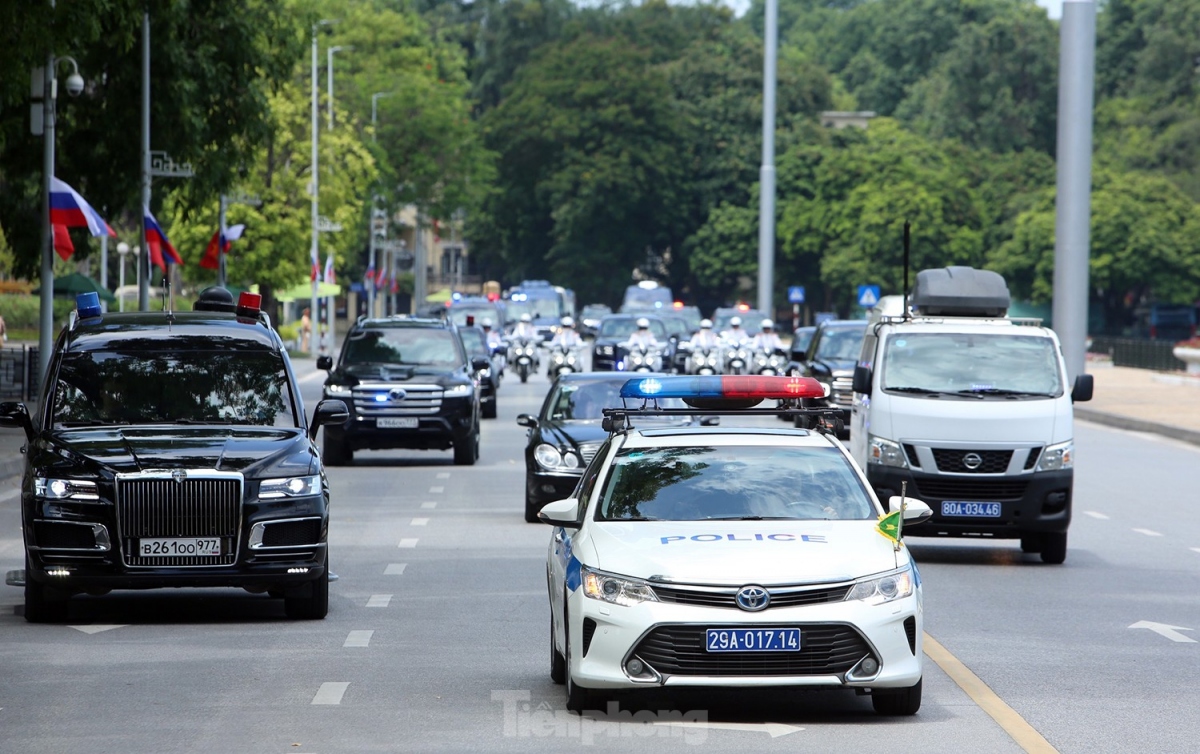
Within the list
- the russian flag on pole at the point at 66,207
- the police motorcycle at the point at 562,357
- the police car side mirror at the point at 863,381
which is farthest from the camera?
the police motorcycle at the point at 562,357

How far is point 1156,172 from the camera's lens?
312ft

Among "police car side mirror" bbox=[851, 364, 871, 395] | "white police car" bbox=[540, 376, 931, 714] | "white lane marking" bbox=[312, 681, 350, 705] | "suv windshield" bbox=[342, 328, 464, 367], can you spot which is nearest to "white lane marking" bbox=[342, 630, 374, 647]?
"white lane marking" bbox=[312, 681, 350, 705]

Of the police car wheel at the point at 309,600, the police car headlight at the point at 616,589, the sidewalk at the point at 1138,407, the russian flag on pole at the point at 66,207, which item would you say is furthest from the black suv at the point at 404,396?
the police car headlight at the point at 616,589

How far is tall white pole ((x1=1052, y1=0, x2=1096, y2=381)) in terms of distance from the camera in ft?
131

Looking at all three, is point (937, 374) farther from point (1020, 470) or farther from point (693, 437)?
point (693, 437)

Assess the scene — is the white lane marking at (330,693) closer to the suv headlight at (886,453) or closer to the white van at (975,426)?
the white van at (975,426)

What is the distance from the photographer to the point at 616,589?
8.67m

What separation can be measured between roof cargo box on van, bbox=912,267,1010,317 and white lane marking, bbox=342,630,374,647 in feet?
31.7

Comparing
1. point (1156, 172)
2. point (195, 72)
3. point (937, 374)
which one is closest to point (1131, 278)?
point (1156, 172)

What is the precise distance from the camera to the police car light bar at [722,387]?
10283 millimetres

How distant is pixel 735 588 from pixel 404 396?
54.9ft

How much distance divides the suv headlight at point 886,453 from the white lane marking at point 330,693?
23.8 ft

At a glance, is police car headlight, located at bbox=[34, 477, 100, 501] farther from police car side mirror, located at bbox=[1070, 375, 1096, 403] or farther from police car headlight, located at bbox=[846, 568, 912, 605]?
police car side mirror, located at bbox=[1070, 375, 1096, 403]

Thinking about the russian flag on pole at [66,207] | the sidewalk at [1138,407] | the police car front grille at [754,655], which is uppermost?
the russian flag on pole at [66,207]
